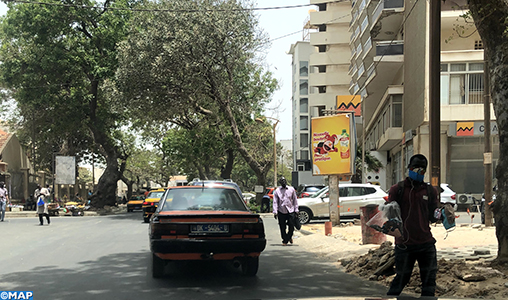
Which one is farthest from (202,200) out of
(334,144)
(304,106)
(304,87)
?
(304,87)

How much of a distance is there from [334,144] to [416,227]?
14299mm

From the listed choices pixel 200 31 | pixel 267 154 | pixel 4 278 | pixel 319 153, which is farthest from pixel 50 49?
pixel 4 278

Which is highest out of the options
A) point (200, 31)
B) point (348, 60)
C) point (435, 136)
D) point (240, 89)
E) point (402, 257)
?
point (348, 60)

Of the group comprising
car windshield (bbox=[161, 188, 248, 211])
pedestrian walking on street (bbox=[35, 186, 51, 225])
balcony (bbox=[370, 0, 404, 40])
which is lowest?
pedestrian walking on street (bbox=[35, 186, 51, 225])

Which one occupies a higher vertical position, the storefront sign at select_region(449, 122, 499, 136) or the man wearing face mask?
the storefront sign at select_region(449, 122, 499, 136)

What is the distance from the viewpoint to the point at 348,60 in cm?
6088

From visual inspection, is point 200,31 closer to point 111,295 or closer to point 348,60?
point 111,295

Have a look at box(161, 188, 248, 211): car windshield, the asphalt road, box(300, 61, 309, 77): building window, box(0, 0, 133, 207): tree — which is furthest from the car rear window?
box(300, 61, 309, 77): building window

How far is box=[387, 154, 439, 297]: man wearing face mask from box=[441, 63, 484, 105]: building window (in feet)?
79.2

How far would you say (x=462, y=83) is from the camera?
28.0m

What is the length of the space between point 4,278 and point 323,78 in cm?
5484

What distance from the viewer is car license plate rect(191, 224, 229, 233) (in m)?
7.90

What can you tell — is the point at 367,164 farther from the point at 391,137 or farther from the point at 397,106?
the point at 397,106

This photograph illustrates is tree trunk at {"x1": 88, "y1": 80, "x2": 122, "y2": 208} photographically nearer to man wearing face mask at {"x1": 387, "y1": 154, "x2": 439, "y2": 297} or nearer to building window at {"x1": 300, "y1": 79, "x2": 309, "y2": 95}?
man wearing face mask at {"x1": 387, "y1": 154, "x2": 439, "y2": 297}
